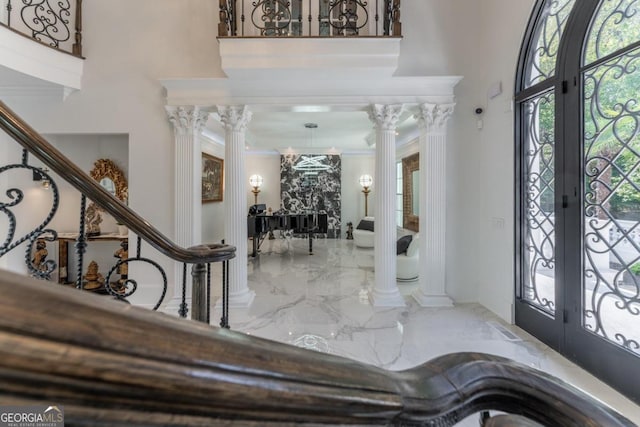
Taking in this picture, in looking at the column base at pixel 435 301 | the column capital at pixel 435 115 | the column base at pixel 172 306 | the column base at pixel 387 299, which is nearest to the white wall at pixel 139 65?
the column base at pixel 172 306

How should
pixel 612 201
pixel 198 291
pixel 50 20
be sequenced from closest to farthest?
1. pixel 198 291
2. pixel 612 201
3. pixel 50 20

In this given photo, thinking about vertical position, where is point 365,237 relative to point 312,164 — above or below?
below

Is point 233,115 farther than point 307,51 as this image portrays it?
Yes

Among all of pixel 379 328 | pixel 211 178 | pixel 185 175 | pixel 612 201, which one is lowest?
pixel 379 328

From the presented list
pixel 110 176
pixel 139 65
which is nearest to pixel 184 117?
pixel 139 65

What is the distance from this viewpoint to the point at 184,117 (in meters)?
3.47

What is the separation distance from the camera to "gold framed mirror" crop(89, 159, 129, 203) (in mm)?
3977

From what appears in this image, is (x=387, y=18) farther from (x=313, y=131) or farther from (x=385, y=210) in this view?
(x=313, y=131)

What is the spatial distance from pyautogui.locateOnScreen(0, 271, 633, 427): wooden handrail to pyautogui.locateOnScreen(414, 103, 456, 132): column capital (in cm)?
343

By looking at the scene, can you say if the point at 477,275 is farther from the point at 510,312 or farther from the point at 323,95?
the point at 323,95

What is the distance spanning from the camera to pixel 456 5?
11.7 ft

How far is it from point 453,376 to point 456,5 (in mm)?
4484

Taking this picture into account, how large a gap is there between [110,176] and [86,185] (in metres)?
3.32

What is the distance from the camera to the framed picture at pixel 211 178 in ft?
18.0
